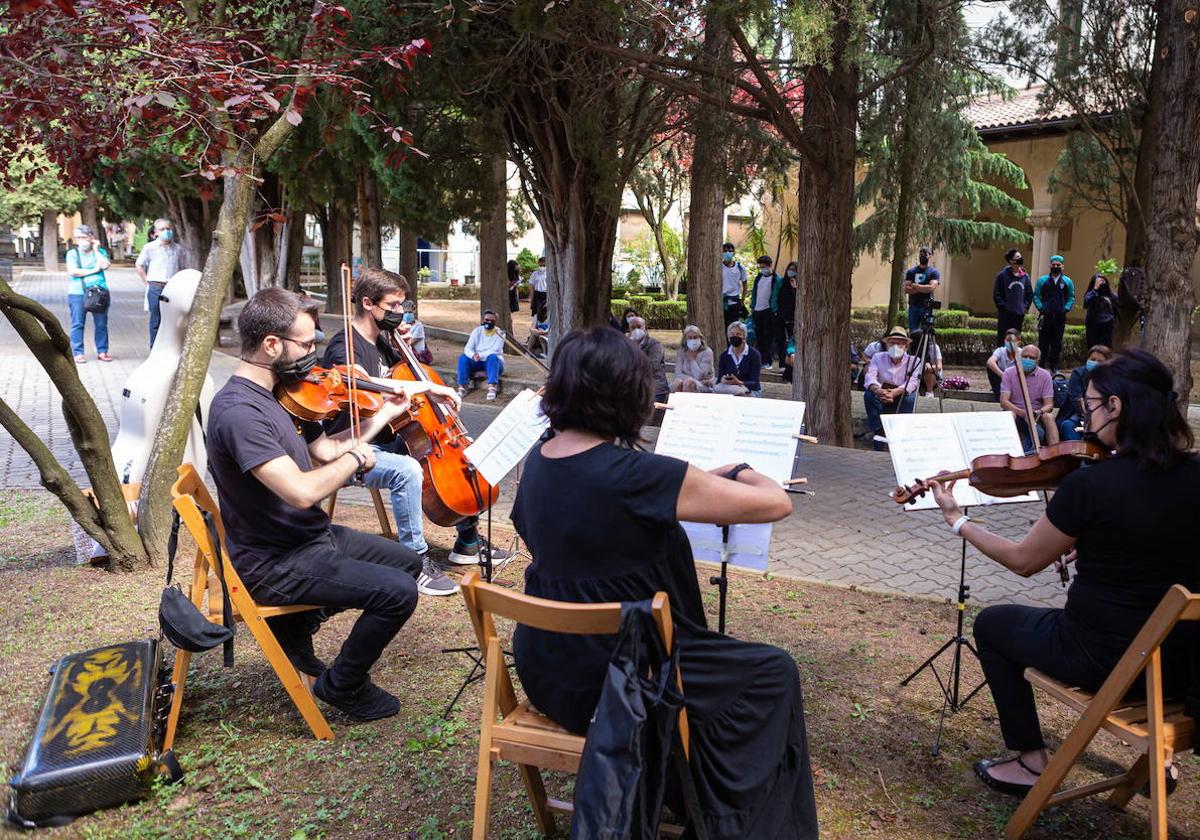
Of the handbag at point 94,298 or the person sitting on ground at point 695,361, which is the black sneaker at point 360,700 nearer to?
the person sitting on ground at point 695,361

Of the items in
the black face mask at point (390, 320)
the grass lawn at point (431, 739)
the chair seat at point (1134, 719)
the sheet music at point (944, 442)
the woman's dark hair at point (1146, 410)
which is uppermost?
the black face mask at point (390, 320)

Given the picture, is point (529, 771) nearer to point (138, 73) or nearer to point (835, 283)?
point (138, 73)

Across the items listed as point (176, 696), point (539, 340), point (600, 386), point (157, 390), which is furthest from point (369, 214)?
point (600, 386)

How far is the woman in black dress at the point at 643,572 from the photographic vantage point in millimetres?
2650

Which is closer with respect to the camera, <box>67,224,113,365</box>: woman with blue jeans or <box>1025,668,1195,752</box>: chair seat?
<box>1025,668,1195,752</box>: chair seat

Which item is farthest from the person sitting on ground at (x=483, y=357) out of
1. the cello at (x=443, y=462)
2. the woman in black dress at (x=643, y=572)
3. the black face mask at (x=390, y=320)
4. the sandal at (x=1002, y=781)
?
the woman in black dress at (x=643, y=572)

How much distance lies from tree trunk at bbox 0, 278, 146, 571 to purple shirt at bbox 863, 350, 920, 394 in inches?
297

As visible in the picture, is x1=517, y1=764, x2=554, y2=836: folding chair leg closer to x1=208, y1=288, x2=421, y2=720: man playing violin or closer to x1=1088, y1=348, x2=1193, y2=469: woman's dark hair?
x1=208, y1=288, x2=421, y2=720: man playing violin

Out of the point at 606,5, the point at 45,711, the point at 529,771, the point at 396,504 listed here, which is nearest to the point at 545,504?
the point at 529,771

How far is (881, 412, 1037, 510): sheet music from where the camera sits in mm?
3711

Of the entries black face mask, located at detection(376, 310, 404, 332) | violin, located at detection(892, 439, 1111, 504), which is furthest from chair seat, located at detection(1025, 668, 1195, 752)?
black face mask, located at detection(376, 310, 404, 332)

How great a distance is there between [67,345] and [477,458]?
256 centimetres

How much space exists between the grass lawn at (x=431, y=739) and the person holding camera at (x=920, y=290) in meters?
8.12

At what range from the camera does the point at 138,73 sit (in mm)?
5191
